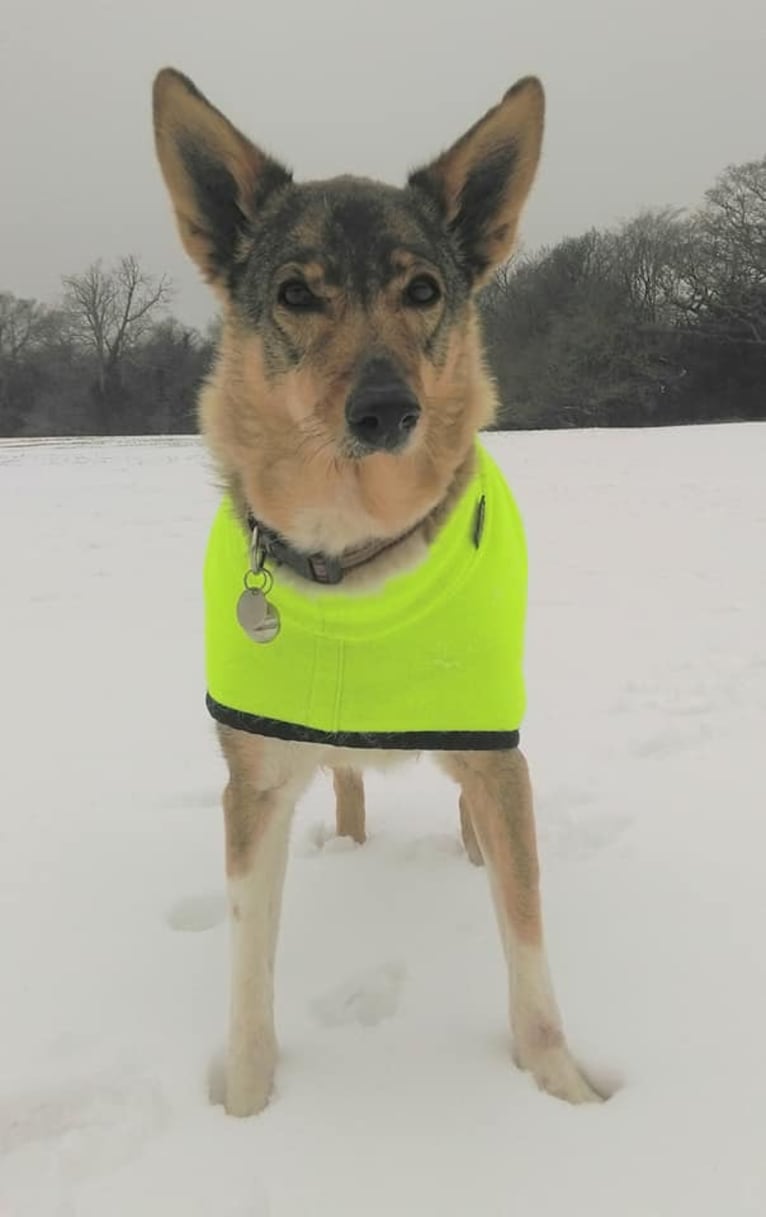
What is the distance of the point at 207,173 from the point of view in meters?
2.66

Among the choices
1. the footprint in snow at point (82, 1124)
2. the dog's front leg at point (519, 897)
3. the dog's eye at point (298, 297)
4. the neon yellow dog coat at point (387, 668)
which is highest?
the dog's eye at point (298, 297)

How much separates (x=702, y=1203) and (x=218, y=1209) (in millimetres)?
918

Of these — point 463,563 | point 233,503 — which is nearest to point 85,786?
point 233,503

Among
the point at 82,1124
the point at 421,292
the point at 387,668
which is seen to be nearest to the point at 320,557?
the point at 387,668

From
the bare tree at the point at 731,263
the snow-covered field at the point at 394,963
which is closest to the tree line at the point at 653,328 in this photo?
the bare tree at the point at 731,263

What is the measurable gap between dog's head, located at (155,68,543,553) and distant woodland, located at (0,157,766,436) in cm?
3590

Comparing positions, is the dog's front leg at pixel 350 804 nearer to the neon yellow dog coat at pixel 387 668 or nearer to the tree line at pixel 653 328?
the neon yellow dog coat at pixel 387 668

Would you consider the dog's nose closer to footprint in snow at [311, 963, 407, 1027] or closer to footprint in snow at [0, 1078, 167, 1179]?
footprint in snow at [311, 963, 407, 1027]

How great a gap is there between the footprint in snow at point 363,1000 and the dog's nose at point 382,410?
1414 mm

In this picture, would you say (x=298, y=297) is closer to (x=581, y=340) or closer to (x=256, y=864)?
(x=256, y=864)

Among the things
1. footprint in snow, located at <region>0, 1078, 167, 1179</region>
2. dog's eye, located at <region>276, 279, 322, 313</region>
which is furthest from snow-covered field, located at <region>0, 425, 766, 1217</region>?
dog's eye, located at <region>276, 279, 322, 313</region>

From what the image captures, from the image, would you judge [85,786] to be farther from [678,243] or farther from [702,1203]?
[678,243]

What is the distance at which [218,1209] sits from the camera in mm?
1878

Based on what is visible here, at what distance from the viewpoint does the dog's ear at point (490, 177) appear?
8.46ft
